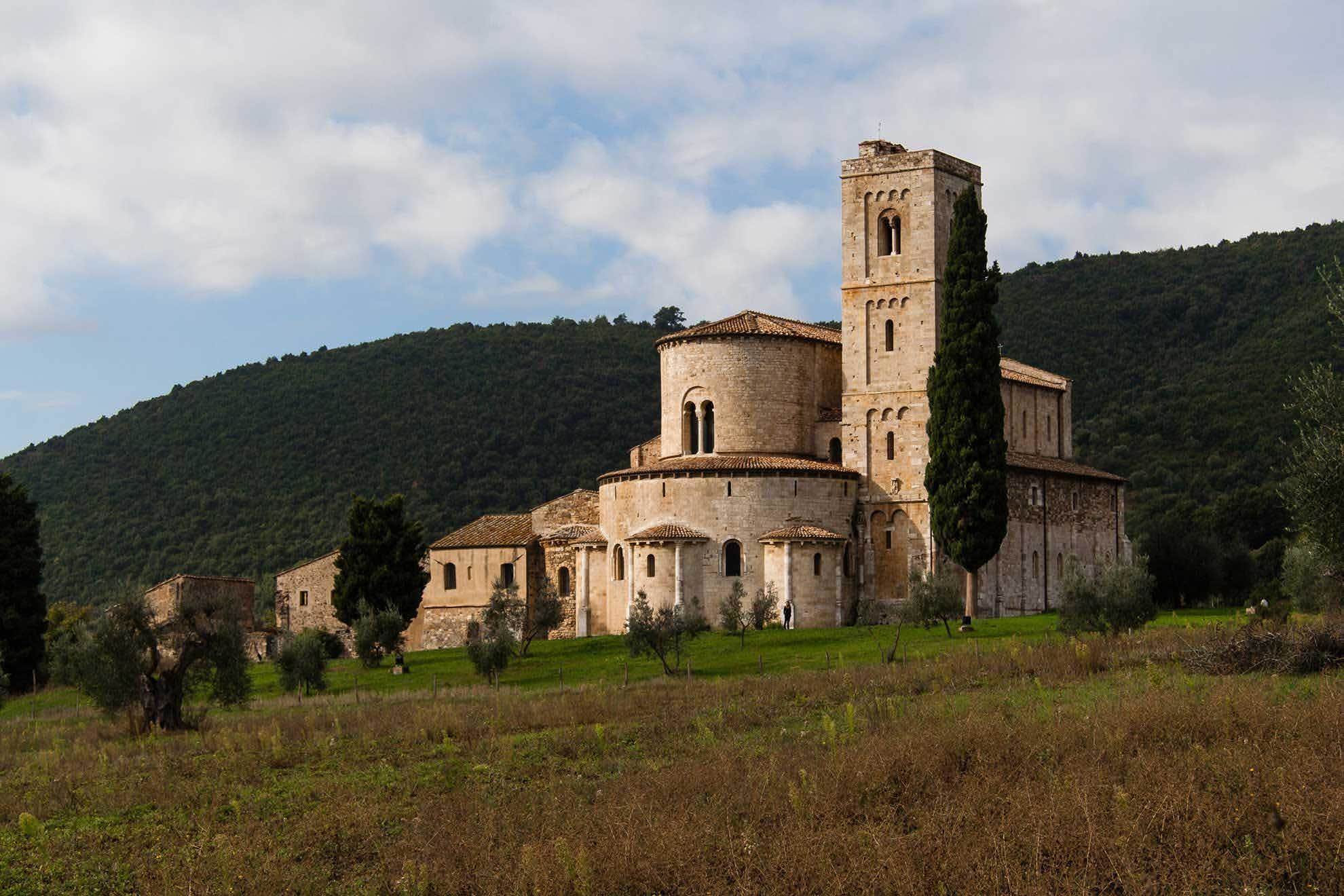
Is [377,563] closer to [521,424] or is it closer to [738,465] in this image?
[738,465]

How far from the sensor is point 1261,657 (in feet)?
75.0

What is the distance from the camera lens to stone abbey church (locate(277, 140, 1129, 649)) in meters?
45.5

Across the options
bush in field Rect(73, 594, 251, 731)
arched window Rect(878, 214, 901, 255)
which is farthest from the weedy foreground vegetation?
arched window Rect(878, 214, 901, 255)

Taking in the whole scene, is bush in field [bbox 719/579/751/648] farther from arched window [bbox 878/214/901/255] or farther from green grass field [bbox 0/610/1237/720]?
arched window [bbox 878/214/901/255]

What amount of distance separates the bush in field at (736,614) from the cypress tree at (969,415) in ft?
18.3

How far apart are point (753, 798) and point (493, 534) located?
124 feet

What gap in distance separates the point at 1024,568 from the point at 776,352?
31.9 ft

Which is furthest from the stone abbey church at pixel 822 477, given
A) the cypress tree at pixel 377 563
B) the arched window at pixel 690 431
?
the cypress tree at pixel 377 563

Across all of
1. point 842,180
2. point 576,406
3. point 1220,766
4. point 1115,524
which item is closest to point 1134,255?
point 576,406

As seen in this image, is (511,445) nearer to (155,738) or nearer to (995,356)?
(995,356)

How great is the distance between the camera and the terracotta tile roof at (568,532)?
5172 cm

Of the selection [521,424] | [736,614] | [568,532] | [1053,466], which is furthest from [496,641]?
[521,424]

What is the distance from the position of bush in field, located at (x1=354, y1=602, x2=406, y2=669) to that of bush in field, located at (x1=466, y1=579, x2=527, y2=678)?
2.16 m

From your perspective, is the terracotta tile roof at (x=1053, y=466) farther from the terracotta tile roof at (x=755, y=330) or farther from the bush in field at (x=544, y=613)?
the bush in field at (x=544, y=613)
